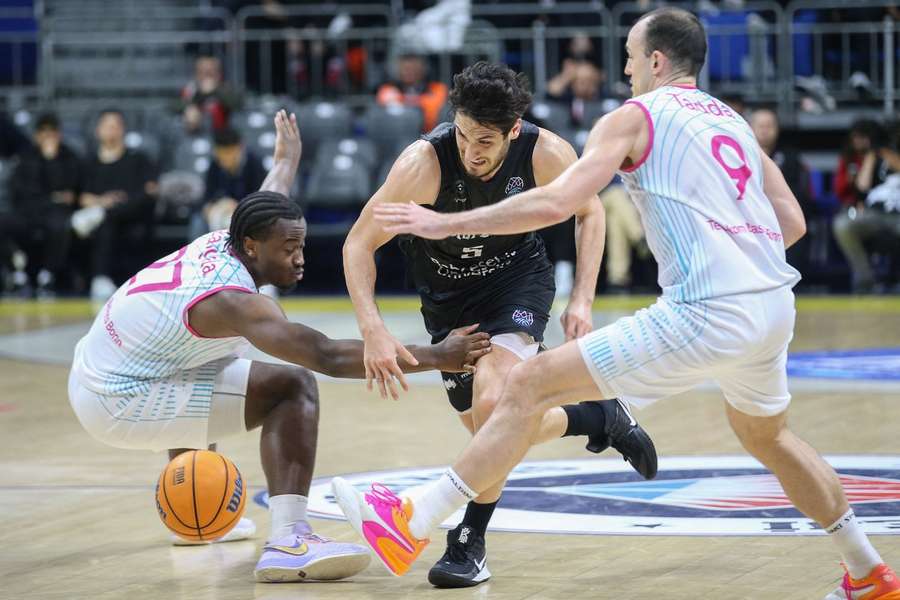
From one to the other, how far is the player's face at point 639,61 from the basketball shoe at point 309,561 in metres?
1.79

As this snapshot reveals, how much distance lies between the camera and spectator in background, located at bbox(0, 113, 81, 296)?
1496 centimetres

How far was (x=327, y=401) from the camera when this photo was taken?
9.26 meters

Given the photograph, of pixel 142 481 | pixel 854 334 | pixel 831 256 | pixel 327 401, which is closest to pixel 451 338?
pixel 142 481

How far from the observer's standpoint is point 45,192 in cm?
1505

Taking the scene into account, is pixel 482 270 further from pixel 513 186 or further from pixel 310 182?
pixel 310 182

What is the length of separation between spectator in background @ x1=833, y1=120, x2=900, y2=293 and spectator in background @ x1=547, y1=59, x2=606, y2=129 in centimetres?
252

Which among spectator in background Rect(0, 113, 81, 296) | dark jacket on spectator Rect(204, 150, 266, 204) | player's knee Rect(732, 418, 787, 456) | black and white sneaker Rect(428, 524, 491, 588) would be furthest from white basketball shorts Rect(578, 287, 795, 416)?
spectator in background Rect(0, 113, 81, 296)

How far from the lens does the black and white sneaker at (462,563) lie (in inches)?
191

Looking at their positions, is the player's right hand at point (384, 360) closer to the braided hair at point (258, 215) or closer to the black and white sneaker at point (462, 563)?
the black and white sneaker at point (462, 563)

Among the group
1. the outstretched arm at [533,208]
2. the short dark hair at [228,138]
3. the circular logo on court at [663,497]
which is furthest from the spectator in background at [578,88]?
the outstretched arm at [533,208]

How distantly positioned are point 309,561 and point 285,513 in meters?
0.23

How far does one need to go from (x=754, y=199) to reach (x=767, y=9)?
1141 centimetres

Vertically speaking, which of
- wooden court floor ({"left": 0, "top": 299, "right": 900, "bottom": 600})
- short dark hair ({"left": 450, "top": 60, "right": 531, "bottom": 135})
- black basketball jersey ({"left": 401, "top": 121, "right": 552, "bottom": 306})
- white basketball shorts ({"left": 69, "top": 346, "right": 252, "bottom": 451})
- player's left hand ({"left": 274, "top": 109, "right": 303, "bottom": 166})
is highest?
short dark hair ({"left": 450, "top": 60, "right": 531, "bottom": 135})

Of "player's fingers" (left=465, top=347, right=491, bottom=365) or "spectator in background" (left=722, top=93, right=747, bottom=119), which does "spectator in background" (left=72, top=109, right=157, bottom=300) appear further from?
"player's fingers" (left=465, top=347, right=491, bottom=365)
